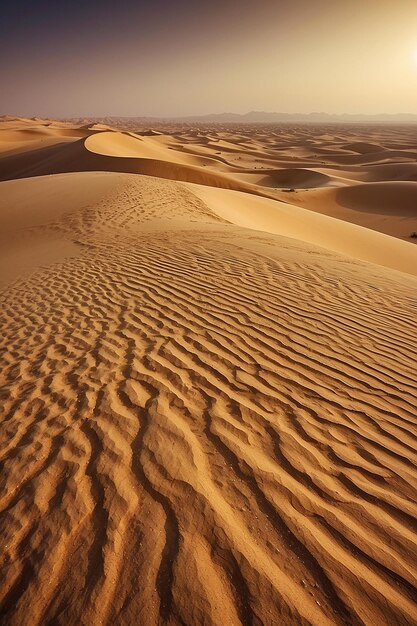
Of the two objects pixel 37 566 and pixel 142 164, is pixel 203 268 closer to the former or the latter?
pixel 37 566

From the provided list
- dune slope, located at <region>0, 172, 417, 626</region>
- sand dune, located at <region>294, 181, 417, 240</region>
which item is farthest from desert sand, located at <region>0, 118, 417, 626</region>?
sand dune, located at <region>294, 181, 417, 240</region>

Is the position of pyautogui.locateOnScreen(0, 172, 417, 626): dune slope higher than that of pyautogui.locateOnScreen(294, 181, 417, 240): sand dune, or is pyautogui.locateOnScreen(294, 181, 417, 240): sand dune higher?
pyautogui.locateOnScreen(0, 172, 417, 626): dune slope

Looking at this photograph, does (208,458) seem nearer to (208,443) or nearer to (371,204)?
(208,443)

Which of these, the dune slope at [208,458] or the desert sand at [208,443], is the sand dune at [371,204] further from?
the dune slope at [208,458]

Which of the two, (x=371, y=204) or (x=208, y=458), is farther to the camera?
(x=371, y=204)

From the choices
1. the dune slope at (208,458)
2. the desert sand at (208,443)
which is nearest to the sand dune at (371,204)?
the desert sand at (208,443)

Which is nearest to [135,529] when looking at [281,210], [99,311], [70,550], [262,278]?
[70,550]

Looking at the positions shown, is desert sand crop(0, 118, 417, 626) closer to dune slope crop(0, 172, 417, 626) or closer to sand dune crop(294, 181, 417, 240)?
dune slope crop(0, 172, 417, 626)

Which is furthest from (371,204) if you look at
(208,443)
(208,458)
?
(208,458)
